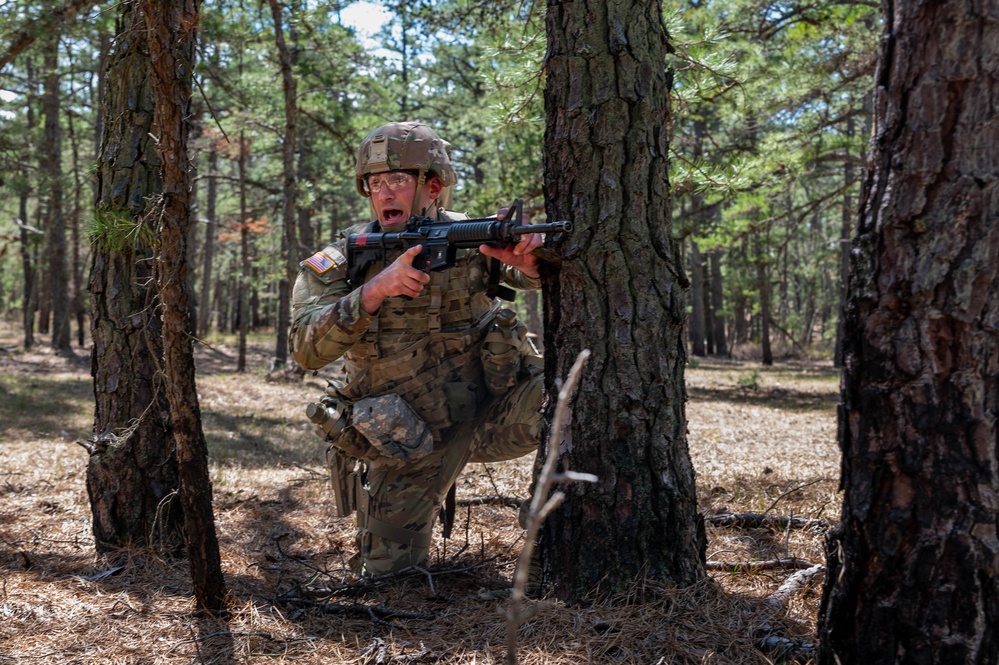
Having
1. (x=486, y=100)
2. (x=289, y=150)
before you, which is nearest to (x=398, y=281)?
(x=486, y=100)

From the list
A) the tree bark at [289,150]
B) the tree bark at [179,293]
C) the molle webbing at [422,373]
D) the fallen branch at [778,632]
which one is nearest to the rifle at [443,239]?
the molle webbing at [422,373]

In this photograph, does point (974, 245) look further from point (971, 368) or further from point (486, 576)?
point (486, 576)

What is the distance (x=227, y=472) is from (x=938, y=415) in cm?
514

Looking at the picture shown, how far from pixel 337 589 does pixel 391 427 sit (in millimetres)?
755

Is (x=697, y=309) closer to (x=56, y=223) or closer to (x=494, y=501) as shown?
(x=56, y=223)

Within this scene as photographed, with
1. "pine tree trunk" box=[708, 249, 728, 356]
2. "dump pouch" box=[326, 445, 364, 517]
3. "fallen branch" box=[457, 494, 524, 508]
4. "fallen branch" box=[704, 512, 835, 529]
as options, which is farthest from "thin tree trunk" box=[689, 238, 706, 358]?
"dump pouch" box=[326, 445, 364, 517]

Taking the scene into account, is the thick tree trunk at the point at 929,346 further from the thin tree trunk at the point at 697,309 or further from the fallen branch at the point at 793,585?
the thin tree trunk at the point at 697,309

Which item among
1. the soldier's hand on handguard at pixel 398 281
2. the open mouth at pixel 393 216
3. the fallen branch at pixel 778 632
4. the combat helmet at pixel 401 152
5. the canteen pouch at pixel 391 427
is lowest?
the fallen branch at pixel 778 632

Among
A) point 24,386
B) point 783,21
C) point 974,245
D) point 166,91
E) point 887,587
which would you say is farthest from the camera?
point 24,386

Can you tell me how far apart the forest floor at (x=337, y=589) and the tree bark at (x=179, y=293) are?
0.29 meters

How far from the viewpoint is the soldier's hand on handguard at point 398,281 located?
3111 mm

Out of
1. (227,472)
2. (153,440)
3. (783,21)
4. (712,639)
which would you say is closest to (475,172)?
(783,21)

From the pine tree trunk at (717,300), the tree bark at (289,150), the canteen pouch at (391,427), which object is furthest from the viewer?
the pine tree trunk at (717,300)

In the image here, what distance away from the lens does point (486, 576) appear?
3527mm
